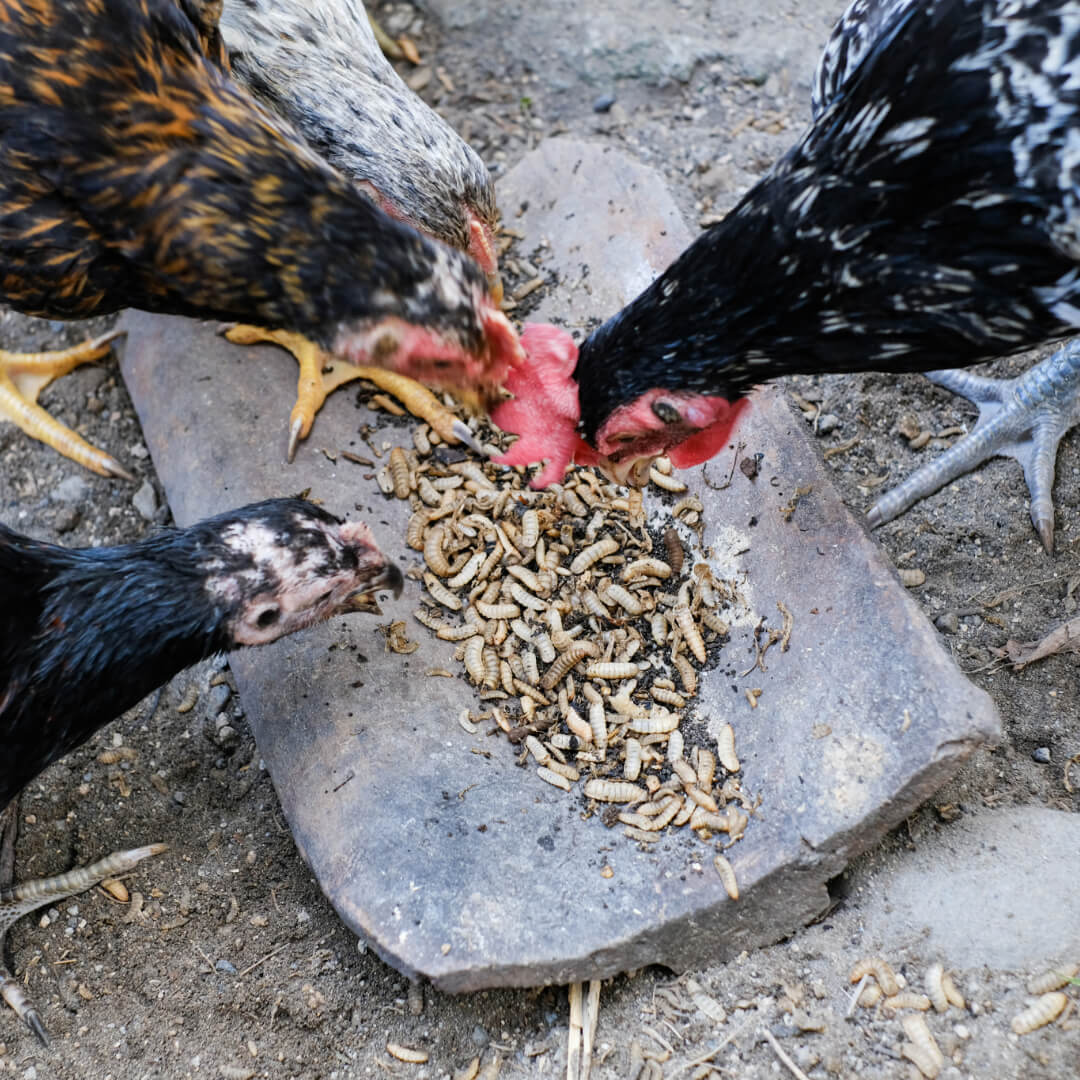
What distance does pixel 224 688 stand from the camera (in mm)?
2908

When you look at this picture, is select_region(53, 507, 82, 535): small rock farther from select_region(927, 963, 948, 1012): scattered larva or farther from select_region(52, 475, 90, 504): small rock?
select_region(927, 963, 948, 1012): scattered larva

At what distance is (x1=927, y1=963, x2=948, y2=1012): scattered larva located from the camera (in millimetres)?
1990

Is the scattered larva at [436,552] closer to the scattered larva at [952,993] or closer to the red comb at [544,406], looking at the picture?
the red comb at [544,406]

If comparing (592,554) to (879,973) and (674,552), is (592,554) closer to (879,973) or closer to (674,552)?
(674,552)

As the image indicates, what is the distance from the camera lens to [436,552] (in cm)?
284

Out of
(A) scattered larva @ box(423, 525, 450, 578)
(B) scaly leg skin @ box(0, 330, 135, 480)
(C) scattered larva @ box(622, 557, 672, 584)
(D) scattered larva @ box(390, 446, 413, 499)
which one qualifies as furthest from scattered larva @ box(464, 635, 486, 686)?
(B) scaly leg skin @ box(0, 330, 135, 480)

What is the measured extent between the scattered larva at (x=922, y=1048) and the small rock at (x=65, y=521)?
2877 mm

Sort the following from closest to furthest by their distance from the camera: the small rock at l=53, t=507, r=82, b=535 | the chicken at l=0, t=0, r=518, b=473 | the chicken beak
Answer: the chicken at l=0, t=0, r=518, b=473 → the chicken beak → the small rock at l=53, t=507, r=82, b=535

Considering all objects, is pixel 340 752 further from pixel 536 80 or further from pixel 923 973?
pixel 536 80

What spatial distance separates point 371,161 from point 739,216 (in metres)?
1.25

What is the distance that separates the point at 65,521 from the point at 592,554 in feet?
5.97

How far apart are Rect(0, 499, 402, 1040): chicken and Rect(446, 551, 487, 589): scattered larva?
0.28m

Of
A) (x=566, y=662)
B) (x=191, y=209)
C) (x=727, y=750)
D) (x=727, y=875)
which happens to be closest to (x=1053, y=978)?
(x=727, y=875)

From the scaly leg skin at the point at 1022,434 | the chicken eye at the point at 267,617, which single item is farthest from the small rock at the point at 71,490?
the scaly leg skin at the point at 1022,434
